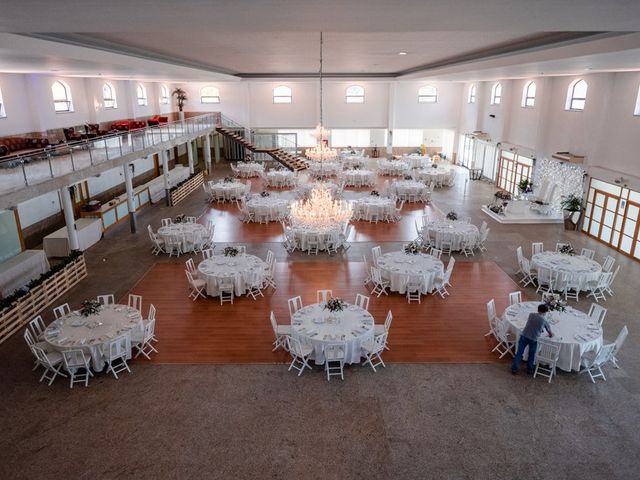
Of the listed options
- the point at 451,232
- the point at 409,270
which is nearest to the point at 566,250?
the point at 451,232

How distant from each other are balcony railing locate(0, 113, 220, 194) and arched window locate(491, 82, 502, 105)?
20774 millimetres

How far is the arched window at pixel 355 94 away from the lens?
3756 cm

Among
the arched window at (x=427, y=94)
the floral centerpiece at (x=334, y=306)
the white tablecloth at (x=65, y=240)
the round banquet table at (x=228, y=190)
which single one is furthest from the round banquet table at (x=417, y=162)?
the floral centerpiece at (x=334, y=306)

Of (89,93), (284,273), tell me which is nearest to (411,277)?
(284,273)

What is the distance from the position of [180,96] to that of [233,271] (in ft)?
89.1

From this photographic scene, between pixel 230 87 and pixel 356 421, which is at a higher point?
pixel 230 87

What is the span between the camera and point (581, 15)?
580 cm

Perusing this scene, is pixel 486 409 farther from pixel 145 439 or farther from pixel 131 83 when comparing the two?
pixel 131 83

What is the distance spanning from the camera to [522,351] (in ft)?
31.0

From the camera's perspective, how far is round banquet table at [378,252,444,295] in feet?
42.9

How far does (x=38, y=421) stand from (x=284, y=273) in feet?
26.6

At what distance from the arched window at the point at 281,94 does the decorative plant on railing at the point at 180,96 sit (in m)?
7.22

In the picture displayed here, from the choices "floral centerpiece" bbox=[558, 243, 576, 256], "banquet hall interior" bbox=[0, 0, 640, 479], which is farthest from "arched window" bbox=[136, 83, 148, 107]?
"floral centerpiece" bbox=[558, 243, 576, 256]

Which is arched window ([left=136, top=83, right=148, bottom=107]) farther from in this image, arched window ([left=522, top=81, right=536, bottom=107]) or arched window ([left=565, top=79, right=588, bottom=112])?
arched window ([left=565, top=79, right=588, bottom=112])
